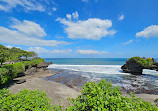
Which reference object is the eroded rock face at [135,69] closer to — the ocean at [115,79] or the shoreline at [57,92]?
the ocean at [115,79]

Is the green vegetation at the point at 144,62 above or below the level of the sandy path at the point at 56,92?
above

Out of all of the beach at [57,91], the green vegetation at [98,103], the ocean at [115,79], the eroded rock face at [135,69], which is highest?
the green vegetation at [98,103]

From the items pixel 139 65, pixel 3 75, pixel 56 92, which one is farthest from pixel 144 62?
pixel 3 75

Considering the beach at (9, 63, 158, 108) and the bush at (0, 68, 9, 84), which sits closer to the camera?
the beach at (9, 63, 158, 108)

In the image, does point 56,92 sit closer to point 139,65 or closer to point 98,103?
point 98,103

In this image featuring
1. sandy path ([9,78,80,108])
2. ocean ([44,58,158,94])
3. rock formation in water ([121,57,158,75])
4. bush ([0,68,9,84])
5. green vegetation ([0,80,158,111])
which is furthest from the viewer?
rock formation in water ([121,57,158,75])

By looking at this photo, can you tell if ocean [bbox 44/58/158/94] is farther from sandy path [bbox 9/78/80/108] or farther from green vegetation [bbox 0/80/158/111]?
green vegetation [bbox 0/80/158/111]

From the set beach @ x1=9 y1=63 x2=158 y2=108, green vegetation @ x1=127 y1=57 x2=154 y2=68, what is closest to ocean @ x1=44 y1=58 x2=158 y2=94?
beach @ x1=9 y1=63 x2=158 y2=108

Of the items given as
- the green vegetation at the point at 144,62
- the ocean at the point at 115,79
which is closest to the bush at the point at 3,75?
the ocean at the point at 115,79

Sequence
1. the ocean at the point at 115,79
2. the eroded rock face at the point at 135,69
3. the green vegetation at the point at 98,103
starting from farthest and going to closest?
1. the eroded rock face at the point at 135,69
2. the ocean at the point at 115,79
3. the green vegetation at the point at 98,103

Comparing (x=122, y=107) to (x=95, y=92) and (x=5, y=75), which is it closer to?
(x=95, y=92)

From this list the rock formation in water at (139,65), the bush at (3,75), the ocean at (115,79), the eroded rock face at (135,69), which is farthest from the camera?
the eroded rock face at (135,69)

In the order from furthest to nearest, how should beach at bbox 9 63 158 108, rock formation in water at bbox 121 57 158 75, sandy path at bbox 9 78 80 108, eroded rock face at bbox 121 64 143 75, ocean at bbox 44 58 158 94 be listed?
eroded rock face at bbox 121 64 143 75, rock formation in water at bbox 121 57 158 75, ocean at bbox 44 58 158 94, beach at bbox 9 63 158 108, sandy path at bbox 9 78 80 108

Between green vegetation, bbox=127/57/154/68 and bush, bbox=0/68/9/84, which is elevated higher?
green vegetation, bbox=127/57/154/68
